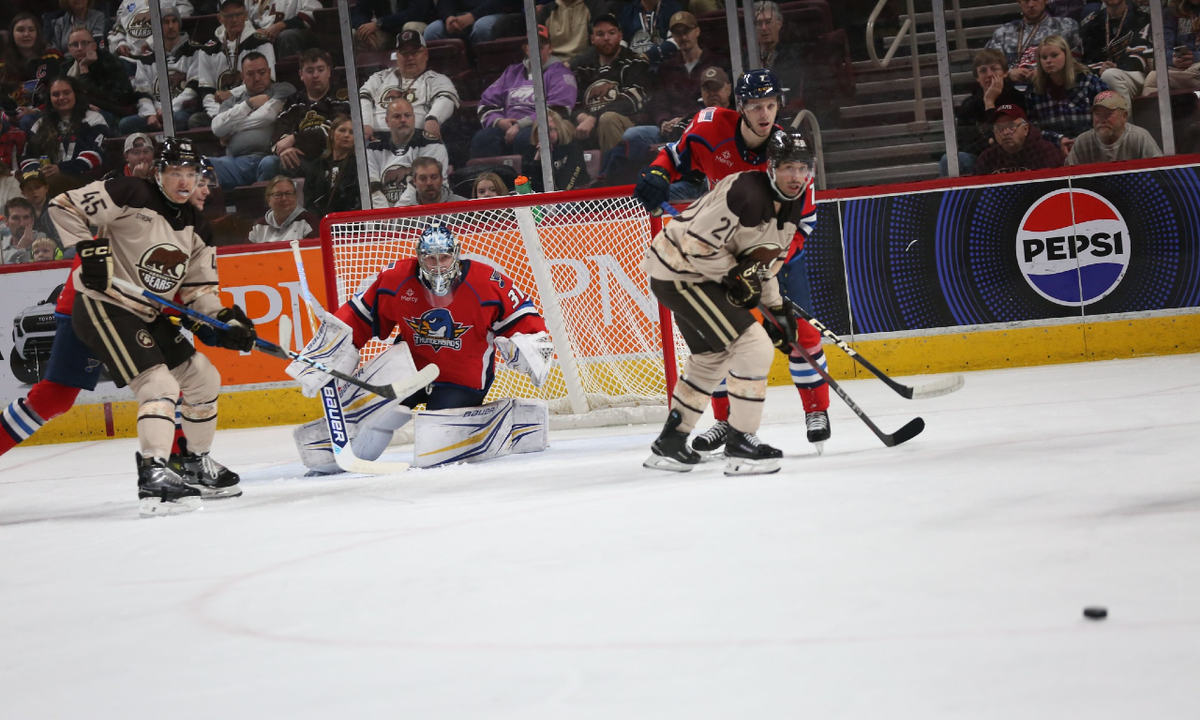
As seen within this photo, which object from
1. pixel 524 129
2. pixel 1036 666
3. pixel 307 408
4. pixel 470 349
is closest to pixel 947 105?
pixel 524 129

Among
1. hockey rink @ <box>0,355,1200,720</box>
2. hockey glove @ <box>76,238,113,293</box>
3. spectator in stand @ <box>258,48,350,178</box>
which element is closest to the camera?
hockey rink @ <box>0,355,1200,720</box>

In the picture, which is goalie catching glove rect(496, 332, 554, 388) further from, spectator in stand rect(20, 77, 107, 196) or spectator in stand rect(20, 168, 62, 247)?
spectator in stand rect(20, 77, 107, 196)

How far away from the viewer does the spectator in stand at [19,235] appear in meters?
7.12

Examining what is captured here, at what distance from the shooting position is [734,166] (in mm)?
3658

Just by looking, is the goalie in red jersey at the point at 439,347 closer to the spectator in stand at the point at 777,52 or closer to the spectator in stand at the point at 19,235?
the spectator in stand at the point at 777,52

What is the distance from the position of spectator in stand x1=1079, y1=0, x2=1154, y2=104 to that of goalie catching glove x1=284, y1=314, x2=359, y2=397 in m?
4.19

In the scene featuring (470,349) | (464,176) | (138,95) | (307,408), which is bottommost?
(307,408)

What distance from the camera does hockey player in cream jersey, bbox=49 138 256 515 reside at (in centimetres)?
330

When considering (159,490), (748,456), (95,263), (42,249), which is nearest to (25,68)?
(42,249)

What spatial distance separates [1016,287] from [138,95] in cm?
551

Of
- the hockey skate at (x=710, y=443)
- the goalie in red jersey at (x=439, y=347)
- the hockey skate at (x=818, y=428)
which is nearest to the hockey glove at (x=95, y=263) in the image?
the goalie in red jersey at (x=439, y=347)

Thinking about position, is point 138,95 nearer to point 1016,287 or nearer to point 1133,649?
point 1016,287

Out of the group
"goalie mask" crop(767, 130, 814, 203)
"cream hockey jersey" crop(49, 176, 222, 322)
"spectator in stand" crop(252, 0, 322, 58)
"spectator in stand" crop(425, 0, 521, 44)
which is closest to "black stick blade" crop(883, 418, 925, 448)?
"goalie mask" crop(767, 130, 814, 203)

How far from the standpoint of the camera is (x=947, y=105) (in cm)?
605
